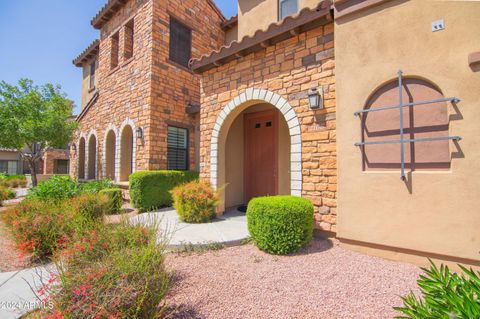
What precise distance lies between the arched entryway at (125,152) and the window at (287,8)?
22.4 ft

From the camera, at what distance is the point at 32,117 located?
943 centimetres

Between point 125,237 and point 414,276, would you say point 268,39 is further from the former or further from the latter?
point 414,276

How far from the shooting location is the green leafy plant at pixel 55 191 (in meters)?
6.07

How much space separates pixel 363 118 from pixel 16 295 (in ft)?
18.0

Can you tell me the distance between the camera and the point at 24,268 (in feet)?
11.3

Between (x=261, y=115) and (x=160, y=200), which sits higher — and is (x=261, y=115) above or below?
above

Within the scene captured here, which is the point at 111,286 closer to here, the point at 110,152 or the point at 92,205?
the point at 92,205

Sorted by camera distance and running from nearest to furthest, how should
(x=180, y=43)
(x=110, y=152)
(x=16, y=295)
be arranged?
(x=16, y=295) < (x=180, y=43) < (x=110, y=152)

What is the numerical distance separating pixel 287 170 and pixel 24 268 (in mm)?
5725

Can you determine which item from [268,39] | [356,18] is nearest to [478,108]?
[356,18]

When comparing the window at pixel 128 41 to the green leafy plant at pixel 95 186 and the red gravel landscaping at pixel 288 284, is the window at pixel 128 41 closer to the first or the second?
the green leafy plant at pixel 95 186

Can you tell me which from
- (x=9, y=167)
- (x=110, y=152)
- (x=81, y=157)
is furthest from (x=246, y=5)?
(x=9, y=167)

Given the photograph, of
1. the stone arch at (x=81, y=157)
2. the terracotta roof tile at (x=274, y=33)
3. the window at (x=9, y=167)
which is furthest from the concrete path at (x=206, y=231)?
the window at (x=9, y=167)

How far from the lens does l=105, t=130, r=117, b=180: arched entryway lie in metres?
9.39
